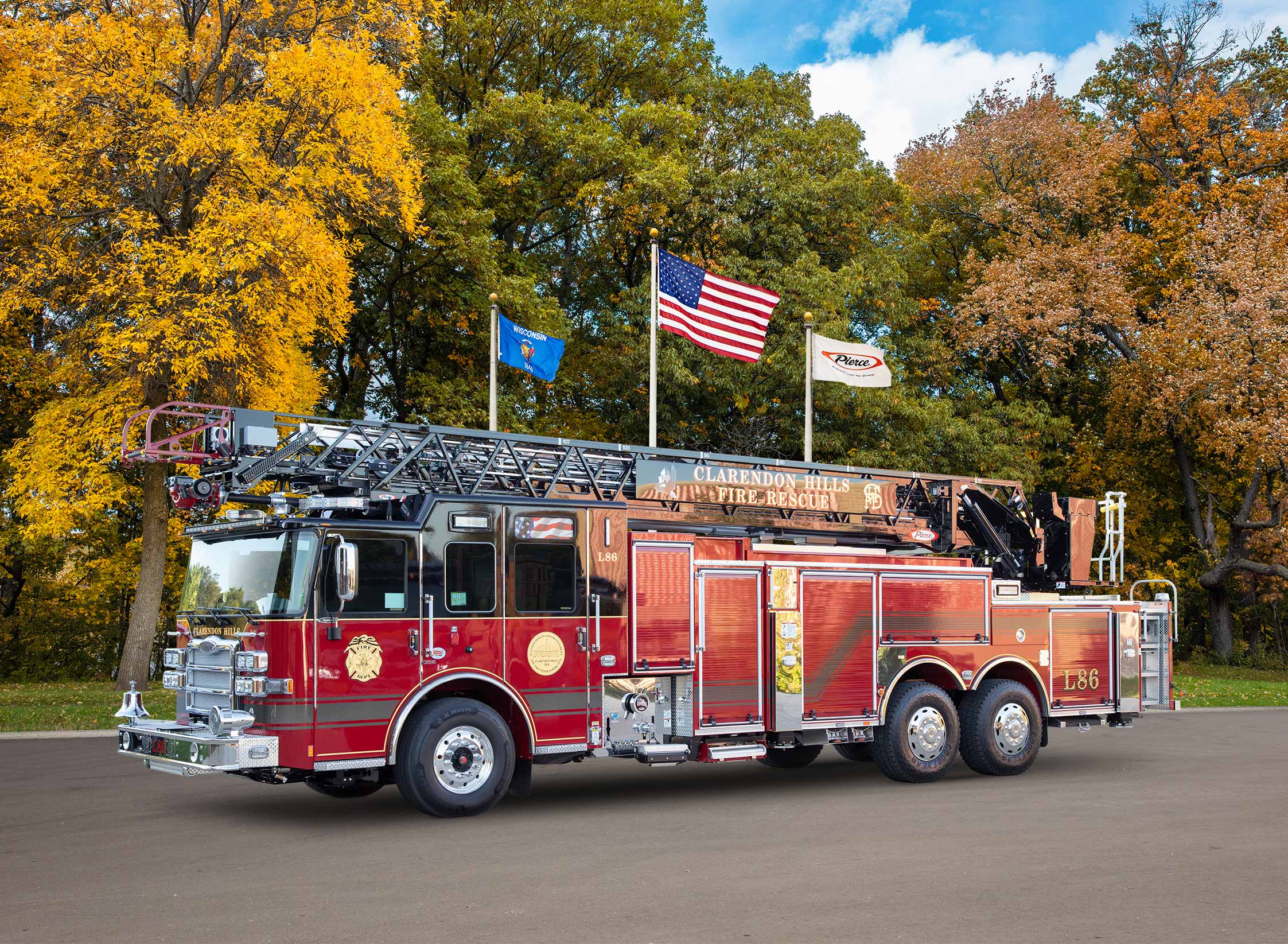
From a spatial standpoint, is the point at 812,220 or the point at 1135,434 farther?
the point at 1135,434

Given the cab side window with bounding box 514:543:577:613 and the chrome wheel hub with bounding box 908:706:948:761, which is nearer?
the cab side window with bounding box 514:543:577:613

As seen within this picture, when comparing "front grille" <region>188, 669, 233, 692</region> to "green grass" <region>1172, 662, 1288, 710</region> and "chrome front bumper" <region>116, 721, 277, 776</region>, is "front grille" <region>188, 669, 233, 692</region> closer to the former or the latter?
"chrome front bumper" <region>116, 721, 277, 776</region>

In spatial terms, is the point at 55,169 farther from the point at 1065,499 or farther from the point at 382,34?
the point at 1065,499

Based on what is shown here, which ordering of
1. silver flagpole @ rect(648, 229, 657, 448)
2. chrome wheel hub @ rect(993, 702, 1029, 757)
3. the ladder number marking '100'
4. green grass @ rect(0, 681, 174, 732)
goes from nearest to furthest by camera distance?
chrome wheel hub @ rect(993, 702, 1029, 757)
the ladder number marking '100'
green grass @ rect(0, 681, 174, 732)
silver flagpole @ rect(648, 229, 657, 448)

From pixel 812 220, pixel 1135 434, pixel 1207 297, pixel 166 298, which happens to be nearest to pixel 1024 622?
pixel 166 298

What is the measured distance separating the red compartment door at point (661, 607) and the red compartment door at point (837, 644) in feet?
4.56

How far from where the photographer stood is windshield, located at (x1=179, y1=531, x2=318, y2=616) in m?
10.4

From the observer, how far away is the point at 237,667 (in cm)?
1041

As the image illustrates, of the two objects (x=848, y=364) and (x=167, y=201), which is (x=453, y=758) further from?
(x=167, y=201)

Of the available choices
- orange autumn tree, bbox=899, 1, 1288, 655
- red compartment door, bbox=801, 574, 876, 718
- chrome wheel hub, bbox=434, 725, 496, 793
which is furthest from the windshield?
orange autumn tree, bbox=899, 1, 1288, 655

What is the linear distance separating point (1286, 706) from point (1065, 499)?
13.3 meters

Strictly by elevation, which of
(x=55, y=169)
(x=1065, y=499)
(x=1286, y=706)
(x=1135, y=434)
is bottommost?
(x=1286, y=706)

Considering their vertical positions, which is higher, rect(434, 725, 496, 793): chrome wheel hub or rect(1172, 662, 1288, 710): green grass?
rect(434, 725, 496, 793): chrome wheel hub

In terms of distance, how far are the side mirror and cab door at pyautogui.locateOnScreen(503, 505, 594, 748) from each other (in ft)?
5.19
